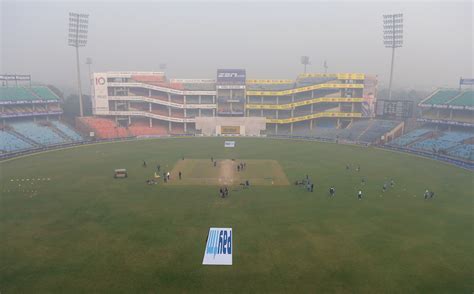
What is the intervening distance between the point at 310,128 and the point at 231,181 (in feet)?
217

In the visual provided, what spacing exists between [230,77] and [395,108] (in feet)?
166

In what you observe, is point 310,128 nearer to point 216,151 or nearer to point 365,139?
point 365,139

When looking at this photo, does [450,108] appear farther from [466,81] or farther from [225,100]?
[225,100]

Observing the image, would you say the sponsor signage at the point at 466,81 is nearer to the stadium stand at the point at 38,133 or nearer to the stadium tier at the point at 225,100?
the stadium tier at the point at 225,100

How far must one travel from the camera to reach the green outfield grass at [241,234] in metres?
22.7

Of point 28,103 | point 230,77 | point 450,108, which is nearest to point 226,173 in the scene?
point 230,77

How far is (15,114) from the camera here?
285 ft

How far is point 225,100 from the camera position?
4267 inches

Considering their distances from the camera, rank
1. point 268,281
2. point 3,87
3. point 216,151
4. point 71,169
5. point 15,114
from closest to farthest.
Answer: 1. point 268,281
2. point 71,169
3. point 216,151
4. point 15,114
5. point 3,87

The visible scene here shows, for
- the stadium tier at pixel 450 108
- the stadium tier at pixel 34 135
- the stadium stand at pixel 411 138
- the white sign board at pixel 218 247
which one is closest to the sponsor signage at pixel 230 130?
the stadium tier at pixel 34 135

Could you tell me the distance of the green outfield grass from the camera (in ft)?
74.6

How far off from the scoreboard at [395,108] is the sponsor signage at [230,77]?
42.7 m

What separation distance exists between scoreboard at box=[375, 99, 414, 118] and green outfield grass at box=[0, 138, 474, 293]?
42.5 m

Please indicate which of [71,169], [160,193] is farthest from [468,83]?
[71,169]
